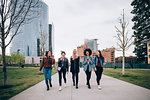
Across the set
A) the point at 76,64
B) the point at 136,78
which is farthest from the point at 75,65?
the point at 136,78

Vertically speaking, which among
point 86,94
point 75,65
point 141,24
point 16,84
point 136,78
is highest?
point 141,24

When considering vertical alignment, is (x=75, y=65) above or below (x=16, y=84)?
above

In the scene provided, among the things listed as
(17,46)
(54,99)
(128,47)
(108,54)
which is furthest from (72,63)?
(108,54)

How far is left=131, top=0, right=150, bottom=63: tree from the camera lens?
39562 millimetres

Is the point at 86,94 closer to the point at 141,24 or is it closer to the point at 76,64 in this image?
the point at 76,64

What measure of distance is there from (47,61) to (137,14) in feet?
145

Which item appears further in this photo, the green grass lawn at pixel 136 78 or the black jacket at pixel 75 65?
the green grass lawn at pixel 136 78

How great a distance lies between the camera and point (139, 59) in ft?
147

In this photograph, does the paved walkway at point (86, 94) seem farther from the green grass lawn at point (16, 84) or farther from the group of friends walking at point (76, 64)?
the group of friends walking at point (76, 64)

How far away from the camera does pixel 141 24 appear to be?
136ft

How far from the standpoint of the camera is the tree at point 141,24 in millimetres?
39562

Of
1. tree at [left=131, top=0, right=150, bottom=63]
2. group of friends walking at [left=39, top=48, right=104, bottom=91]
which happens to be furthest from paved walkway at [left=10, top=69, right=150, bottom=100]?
tree at [left=131, top=0, right=150, bottom=63]

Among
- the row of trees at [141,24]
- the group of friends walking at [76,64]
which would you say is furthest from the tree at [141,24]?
the group of friends walking at [76,64]

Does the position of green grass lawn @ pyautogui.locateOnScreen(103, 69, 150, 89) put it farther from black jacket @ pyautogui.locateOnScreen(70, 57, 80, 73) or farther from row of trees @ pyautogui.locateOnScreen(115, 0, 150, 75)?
row of trees @ pyautogui.locateOnScreen(115, 0, 150, 75)
